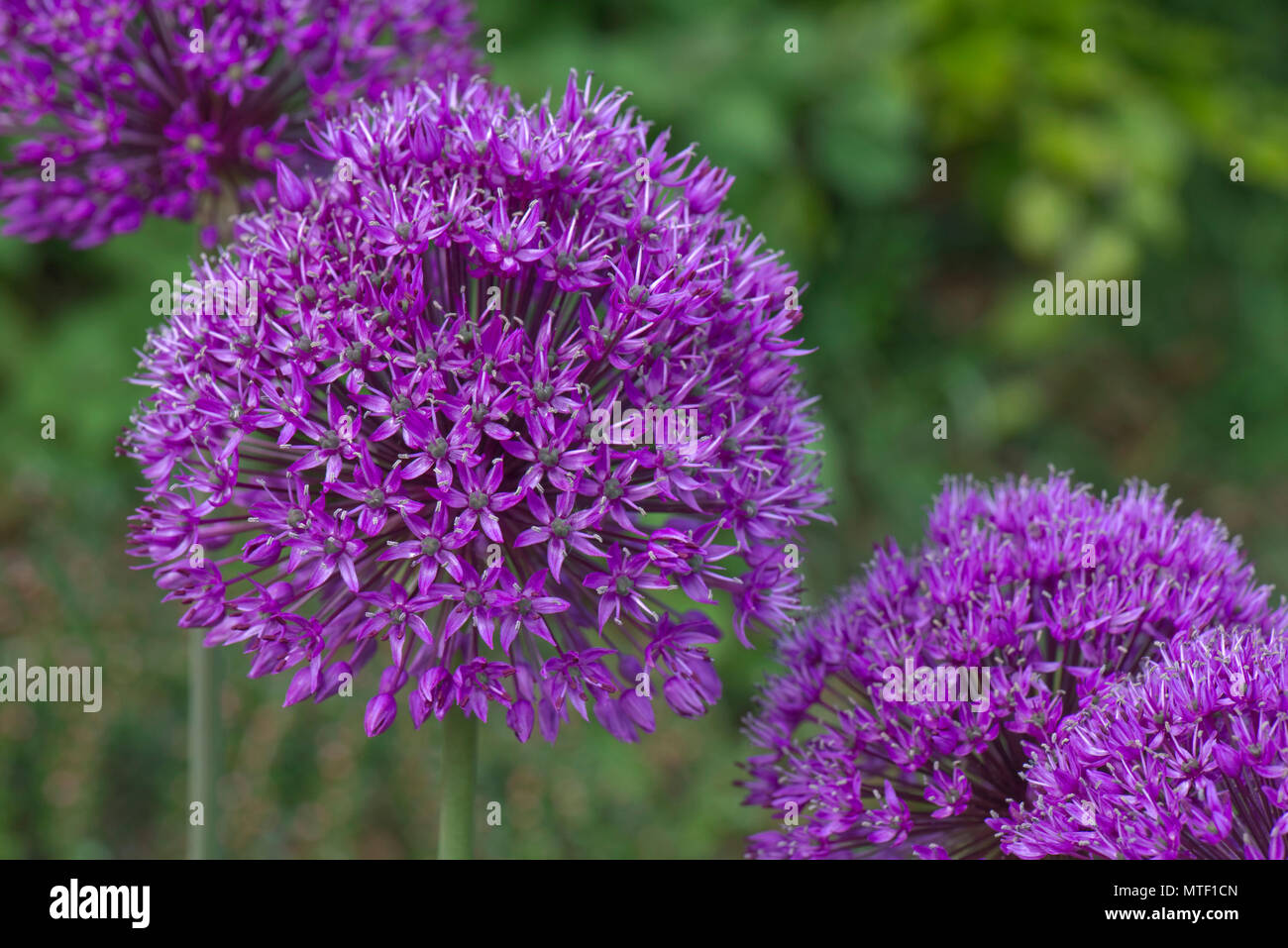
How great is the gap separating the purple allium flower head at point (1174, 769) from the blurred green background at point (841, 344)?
10.8 ft

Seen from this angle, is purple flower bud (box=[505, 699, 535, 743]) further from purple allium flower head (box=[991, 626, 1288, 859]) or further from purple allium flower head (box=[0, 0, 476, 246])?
purple allium flower head (box=[0, 0, 476, 246])

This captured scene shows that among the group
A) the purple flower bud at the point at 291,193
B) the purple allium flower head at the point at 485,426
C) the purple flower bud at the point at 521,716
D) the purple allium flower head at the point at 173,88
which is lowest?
the purple flower bud at the point at 521,716

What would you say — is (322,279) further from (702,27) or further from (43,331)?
(43,331)

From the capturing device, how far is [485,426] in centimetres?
198

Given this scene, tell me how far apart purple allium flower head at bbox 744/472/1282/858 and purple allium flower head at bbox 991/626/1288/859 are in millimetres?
123

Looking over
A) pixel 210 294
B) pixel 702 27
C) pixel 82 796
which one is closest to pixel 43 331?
pixel 82 796

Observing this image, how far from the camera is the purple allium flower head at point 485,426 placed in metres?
2.01

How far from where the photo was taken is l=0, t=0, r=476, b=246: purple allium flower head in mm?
2588

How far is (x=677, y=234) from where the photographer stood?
7.17 feet

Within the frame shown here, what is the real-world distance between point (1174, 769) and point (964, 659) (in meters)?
0.40

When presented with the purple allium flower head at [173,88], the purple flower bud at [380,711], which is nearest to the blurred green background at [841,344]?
the purple allium flower head at [173,88]

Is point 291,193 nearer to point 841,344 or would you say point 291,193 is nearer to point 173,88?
point 173,88

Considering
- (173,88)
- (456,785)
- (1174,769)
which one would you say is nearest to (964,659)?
(1174,769)

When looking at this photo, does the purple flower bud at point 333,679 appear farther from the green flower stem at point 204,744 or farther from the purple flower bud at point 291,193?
the purple flower bud at point 291,193
